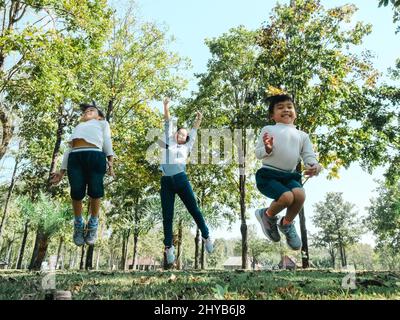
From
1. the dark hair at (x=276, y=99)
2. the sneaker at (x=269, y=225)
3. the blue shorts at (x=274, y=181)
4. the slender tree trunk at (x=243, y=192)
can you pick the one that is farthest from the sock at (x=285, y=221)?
the slender tree trunk at (x=243, y=192)

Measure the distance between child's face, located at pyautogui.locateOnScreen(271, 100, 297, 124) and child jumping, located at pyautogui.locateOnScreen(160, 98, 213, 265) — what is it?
169 cm

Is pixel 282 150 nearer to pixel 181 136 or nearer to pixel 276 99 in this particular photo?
pixel 276 99

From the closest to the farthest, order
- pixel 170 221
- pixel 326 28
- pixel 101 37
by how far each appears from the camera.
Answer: pixel 170 221
pixel 101 37
pixel 326 28

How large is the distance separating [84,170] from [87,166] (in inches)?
3.7

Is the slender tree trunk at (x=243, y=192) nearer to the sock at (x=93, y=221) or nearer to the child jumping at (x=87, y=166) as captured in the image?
the sock at (x=93, y=221)

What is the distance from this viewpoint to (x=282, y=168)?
5.06 metres

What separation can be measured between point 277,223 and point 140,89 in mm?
18807

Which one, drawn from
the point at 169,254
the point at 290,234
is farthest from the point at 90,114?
the point at 290,234

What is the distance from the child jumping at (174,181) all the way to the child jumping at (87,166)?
1115 mm

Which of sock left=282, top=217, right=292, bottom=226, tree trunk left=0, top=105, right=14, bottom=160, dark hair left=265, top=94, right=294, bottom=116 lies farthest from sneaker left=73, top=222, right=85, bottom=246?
tree trunk left=0, top=105, right=14, bottom=160

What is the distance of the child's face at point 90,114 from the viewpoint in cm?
594
